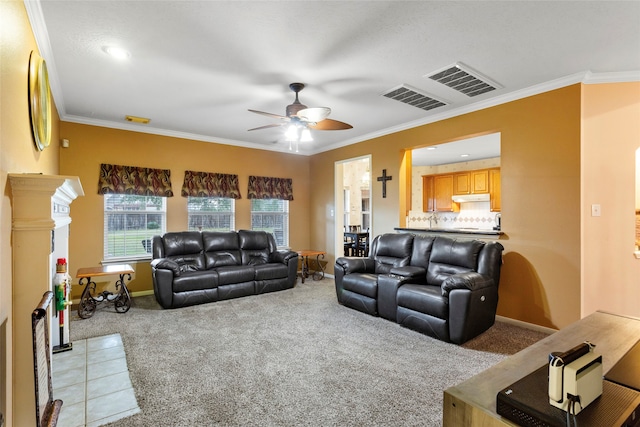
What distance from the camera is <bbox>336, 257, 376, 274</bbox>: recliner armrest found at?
14.5 feet

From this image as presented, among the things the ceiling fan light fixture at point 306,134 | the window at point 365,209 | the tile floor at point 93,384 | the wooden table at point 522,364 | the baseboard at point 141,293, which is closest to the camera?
the wooden table at point 522,364

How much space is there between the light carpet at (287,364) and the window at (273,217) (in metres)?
2.41

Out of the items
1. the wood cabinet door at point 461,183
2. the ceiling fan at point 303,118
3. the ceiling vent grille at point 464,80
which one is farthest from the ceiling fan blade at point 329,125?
the wood cabinet door at point 461,183

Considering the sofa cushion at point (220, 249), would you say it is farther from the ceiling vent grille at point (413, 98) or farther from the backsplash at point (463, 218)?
the backsplash at point (463, 218)

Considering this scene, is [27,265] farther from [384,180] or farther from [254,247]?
[384,180]

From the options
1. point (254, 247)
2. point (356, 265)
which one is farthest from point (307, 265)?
point (356, 265)

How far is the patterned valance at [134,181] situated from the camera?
4.76 m

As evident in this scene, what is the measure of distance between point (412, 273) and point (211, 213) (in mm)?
3802

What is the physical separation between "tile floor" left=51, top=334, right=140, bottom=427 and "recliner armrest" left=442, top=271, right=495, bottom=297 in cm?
279

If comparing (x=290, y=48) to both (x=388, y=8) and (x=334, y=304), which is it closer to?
(x=388, y=8)

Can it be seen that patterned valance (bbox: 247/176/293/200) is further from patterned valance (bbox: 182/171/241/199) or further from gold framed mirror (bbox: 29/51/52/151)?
gold framed mirror (bbox: 29/51/52/151)

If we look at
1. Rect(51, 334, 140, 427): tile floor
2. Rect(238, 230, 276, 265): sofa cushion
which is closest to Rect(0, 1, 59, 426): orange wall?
Rect(51, 334, 140, 427): tile floor

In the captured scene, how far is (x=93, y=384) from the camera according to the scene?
2400mm

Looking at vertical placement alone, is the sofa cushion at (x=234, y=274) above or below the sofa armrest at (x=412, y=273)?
below
